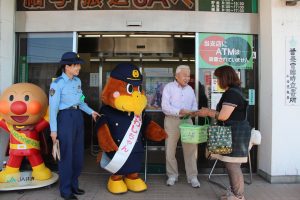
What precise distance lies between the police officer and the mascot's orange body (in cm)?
66

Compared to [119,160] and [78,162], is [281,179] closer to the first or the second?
[119,160]

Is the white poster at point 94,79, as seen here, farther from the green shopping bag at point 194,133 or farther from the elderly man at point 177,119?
the green shopping bag at point 194,133

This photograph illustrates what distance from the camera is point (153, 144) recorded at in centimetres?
785

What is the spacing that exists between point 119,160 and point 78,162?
1.99 ft

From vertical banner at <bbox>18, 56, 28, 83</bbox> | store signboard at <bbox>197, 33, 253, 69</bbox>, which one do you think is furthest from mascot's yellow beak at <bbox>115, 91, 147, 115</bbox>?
vertical banner at <bbox>18, 56, 28, 83</bbox>

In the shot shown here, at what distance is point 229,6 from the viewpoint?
666 centimetres

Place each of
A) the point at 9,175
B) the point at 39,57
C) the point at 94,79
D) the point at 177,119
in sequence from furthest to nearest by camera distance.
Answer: the point at 94,79, the point at 39,57, the point at 177,119, the point at 9,175

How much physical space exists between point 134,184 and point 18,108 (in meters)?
2.12

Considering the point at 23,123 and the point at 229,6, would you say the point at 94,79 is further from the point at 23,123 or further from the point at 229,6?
the point at 229,6

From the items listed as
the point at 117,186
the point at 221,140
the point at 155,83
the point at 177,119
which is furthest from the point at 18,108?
the point at 155,83

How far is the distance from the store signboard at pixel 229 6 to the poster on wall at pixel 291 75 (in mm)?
1097

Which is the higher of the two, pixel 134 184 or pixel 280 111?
pixel 280 111

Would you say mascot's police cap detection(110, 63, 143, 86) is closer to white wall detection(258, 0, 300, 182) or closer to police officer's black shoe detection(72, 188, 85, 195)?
police officer's black shoe detection(72, 188, 85, 195)

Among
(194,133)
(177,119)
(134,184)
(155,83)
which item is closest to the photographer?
(194,133)
